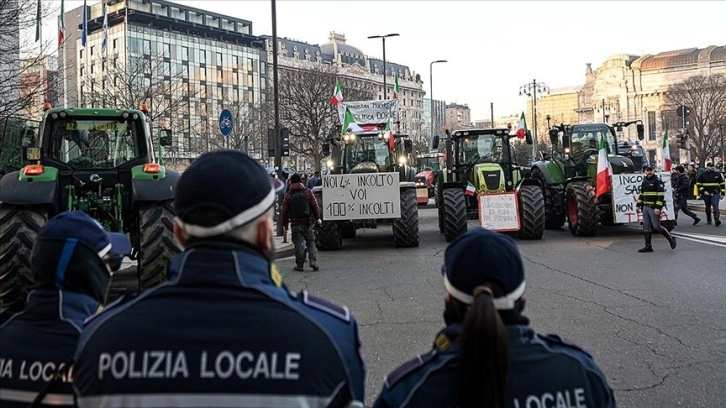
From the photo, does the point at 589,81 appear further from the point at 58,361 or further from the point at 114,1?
the point at 58,361

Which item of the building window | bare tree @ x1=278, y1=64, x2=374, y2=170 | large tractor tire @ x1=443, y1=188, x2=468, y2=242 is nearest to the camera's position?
large tractor tire @ x1=443, y1=188, x2=468, y2=242

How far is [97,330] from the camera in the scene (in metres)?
1.79

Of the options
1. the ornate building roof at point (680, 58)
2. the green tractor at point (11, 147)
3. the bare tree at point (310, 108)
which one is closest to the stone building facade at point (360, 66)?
the ornate building roof at point (680, 58)

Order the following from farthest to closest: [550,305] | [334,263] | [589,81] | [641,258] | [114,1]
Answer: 1. [589,81]
2. [114,1]
3. [334,263]
4. [641,258]
5. [550,305]

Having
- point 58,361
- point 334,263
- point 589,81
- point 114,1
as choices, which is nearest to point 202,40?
point 114,1

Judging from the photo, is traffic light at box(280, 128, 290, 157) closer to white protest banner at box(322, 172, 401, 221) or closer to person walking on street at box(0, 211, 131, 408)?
white protest banner at box(322, 172, 401, 221)

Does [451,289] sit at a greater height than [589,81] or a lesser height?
lesser

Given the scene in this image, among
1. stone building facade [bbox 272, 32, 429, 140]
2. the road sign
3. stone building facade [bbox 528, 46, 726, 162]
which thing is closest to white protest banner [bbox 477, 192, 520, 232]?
the road sign

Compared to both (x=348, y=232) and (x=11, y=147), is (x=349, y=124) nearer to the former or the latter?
(x=348, y=232)

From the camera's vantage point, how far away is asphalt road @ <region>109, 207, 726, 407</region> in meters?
5.61

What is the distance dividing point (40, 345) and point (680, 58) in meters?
111

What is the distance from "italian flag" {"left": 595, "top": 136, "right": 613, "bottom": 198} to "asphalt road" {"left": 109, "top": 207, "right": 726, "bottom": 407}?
4.56 feet

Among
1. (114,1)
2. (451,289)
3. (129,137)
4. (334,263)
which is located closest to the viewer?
(451,289)

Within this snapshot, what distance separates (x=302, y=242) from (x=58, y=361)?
34.2 ft
